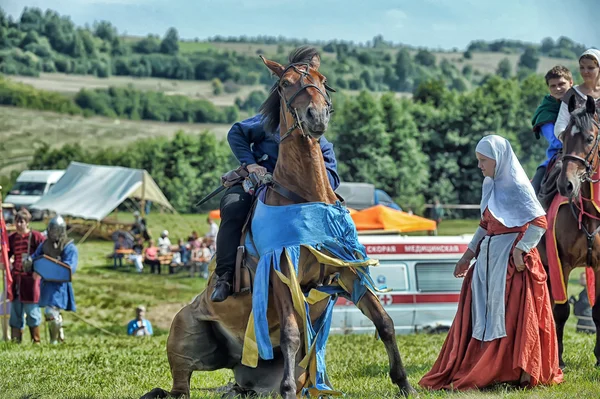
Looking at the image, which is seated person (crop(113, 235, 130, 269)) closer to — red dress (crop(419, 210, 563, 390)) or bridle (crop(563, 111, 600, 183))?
red dress (crop(419, 210, 563, 390))

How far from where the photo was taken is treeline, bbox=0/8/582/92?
106 meters

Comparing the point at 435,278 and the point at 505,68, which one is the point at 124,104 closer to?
the point at 435,278

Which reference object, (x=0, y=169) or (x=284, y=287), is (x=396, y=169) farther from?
(x=284, y=287)

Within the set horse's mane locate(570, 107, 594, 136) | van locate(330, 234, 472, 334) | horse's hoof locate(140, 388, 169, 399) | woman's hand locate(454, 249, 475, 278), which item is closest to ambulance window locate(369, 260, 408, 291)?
van locate(330, 234, 472, 334)

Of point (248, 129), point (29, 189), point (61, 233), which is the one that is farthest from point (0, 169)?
point (248, 129)

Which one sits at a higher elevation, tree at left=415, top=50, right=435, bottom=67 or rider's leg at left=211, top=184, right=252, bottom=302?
tree at left=415, top=50, right=435, bottom=67

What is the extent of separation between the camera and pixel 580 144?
895 centimetres

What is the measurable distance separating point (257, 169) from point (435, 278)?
44.7ft

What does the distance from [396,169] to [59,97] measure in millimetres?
37670

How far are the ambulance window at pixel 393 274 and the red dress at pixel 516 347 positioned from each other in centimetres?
1179

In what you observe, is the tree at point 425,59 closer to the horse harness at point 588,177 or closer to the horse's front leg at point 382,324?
the horse harness at point 588,177

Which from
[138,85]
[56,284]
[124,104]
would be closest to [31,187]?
[56,284]

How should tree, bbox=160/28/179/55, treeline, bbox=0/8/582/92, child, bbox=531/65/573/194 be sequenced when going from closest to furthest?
child, bbox=531/65/573/194, treeline, bbox=0/8/582/92, tree, bbox=160/28/179/55

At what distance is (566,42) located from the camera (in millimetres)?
185250
